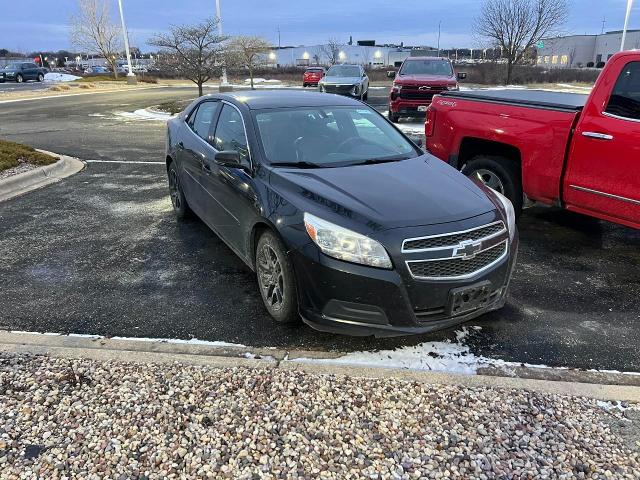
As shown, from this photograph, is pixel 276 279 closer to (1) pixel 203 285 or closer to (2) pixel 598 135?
(1) pixel 203 285

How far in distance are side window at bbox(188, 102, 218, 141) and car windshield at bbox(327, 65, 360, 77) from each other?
16.5 m

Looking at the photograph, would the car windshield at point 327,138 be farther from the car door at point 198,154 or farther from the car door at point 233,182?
the car door at point 198,154

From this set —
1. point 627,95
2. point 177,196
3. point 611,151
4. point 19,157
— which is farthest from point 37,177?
point 627,95

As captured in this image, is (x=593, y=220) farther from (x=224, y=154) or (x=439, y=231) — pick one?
(x=224, y=154)

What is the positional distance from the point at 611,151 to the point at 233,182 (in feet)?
11.0

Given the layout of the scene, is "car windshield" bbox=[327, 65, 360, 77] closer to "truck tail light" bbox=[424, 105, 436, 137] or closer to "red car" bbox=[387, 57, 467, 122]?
"red car" bbox=[387, 57, 467, 122]

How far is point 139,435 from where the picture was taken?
2.67 meters

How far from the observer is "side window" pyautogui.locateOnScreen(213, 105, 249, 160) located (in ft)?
14.2

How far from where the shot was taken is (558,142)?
199 inches

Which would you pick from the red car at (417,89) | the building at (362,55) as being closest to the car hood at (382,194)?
the red car at (417,89)

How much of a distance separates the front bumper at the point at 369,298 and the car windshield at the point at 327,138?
1108 millimetres

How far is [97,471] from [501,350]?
2572 millimetres

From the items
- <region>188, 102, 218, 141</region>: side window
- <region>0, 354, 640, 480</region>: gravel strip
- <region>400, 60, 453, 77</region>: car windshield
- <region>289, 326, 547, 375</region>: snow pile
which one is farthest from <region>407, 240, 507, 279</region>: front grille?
<region>400, 60, 453, 77</region>: car windshield

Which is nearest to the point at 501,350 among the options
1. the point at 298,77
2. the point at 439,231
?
the point at 439,231
